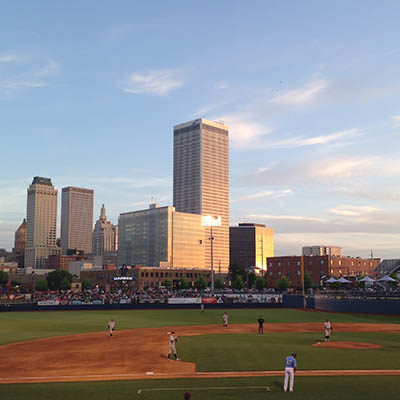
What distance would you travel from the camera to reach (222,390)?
2025cm

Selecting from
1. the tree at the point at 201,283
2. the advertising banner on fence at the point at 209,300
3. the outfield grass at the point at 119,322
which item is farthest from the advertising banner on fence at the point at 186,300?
the tree at the point at 201,283

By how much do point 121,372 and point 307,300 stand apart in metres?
58.9

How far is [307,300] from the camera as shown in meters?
79.1

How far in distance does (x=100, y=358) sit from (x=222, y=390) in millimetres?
12634

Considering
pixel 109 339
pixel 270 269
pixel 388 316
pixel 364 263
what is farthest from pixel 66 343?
pixel 364 263

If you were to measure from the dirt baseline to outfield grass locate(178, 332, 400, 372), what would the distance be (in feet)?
5.20

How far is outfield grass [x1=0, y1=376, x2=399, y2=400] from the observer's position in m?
19.1

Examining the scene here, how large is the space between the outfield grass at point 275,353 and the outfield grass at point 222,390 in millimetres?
3319

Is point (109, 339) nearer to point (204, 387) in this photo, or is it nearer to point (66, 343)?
point (66, 343)

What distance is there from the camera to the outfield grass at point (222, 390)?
19.1m

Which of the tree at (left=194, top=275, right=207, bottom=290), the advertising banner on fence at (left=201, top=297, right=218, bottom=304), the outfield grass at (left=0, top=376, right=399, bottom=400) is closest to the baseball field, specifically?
the outfield grass at (left=0, top=376, right=399, bottom=400)

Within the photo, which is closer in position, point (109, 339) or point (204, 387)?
point (204, 387)

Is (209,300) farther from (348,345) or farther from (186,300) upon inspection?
(348,345)

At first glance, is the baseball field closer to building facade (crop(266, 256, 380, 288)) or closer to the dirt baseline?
the dirt baseline
